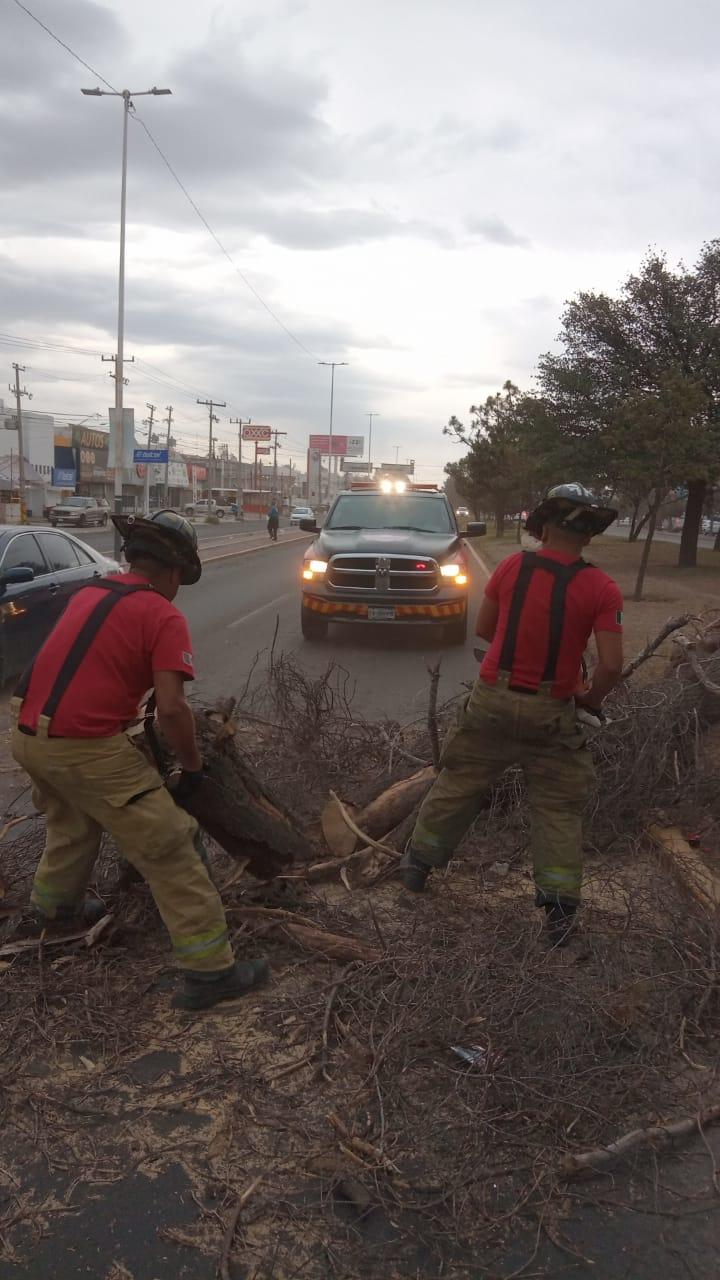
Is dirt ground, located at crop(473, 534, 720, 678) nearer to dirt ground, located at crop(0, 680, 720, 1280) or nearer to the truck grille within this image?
the truck grille

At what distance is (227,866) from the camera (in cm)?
383

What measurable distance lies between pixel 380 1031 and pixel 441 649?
26.3 ft

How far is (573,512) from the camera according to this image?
3.32 metres

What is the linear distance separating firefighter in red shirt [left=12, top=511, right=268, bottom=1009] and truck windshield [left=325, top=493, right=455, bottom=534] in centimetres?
862

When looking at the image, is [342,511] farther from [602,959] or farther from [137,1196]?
[137,1196]

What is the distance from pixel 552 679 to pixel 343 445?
436ft

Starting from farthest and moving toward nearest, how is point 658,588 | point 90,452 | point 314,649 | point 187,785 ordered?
point 90,452 < point 658,588 < point 314,649 < point 187,785

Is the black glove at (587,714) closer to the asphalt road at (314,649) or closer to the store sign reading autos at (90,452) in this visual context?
the asphalt road at (314,649)

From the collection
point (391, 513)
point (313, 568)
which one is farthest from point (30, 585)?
point (391, 513)

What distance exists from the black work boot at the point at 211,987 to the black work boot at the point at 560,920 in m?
1.10

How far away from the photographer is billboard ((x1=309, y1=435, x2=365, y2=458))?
425 ft

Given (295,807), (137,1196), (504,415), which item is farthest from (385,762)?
(504,415)

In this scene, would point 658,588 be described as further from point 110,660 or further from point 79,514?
point 79,514

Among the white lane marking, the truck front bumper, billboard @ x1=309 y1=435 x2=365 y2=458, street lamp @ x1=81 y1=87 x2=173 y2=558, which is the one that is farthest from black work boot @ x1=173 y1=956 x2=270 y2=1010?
billboard @ x1=309 y1=435 x2=365 y2=458
